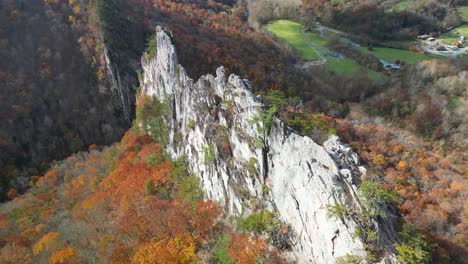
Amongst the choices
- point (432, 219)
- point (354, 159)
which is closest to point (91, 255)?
point (354, 159)

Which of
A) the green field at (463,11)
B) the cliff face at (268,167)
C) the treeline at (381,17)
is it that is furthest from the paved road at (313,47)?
the cliff face at (268,167)

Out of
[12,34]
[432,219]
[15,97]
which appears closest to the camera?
[432,219]

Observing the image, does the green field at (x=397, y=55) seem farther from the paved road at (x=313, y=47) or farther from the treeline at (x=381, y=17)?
the paved road at (x=313, y=47)

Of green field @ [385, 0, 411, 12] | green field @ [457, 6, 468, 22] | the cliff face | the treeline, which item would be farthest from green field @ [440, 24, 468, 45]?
the cliff face

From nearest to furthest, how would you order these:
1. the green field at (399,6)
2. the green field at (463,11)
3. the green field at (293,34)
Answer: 1. the green field at (293,34)
2. the green field at (463,11)
3. the green field at (399,6)

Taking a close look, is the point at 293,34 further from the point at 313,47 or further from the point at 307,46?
the point at 313,47

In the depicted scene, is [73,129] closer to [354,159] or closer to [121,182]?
[121,182]
